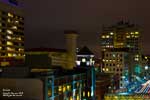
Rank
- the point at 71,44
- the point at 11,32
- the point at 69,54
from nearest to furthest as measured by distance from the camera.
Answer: the point at 71,44
the point at 69,54
the point at 11,32

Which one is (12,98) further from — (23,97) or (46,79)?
(46,79)

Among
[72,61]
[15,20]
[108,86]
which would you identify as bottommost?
[108,86]

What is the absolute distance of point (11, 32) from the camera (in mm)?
116875

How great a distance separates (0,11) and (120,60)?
60.1 m

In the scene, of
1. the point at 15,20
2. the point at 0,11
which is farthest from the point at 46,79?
the point at 15,20

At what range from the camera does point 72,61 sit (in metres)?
108

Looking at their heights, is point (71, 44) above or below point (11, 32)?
below

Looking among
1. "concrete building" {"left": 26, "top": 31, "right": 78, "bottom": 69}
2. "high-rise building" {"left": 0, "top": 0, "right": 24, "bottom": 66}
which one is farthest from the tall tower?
"high-rise building" {"left": 0, "top": 0, "right": 24, "bottom": 66}

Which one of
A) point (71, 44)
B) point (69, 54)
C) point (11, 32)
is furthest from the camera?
point (11, 32)

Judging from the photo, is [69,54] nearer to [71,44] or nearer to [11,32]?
[71,44]

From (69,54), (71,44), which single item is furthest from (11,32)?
(71,44)

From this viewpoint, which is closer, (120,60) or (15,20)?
(15,20)

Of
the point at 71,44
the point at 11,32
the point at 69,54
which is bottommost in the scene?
the point at 69,54

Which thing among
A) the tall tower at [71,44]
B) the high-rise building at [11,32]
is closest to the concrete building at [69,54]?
the tall tower at [71,44]
